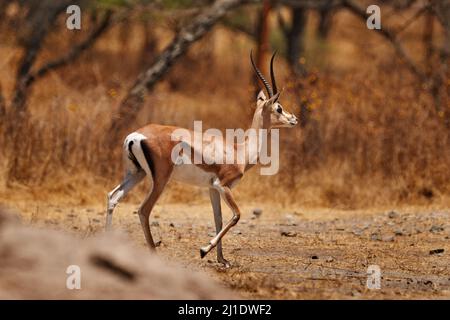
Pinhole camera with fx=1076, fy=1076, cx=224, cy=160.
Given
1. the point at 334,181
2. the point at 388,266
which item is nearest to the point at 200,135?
the point at 388,266

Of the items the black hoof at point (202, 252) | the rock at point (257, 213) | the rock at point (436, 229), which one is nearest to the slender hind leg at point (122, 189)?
the black hoof at point (202, 252)

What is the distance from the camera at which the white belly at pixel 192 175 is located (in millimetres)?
9977

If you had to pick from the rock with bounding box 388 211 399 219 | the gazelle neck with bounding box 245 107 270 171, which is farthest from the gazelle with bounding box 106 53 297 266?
the rock with bounding box 388 211 399 219

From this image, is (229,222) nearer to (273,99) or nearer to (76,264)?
(273,99)

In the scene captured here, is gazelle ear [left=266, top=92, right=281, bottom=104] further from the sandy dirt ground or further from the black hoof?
the black hoof

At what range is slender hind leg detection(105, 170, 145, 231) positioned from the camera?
10.1 m

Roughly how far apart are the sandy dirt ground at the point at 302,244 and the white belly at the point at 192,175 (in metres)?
0.74

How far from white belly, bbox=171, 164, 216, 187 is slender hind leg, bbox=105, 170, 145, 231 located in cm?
38

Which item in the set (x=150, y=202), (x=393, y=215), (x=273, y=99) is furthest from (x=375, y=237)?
(x=150, y=202)

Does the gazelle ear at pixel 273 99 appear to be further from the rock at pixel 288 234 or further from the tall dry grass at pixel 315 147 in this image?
the tall dry grass at pixel 315 147

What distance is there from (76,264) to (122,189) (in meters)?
3.64

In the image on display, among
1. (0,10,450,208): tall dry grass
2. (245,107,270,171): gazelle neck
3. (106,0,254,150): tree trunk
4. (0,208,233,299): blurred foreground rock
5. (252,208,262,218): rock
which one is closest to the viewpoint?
(0,208,233,299): blurred foreground rock

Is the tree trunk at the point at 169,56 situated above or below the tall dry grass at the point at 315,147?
above

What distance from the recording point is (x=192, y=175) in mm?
10023
